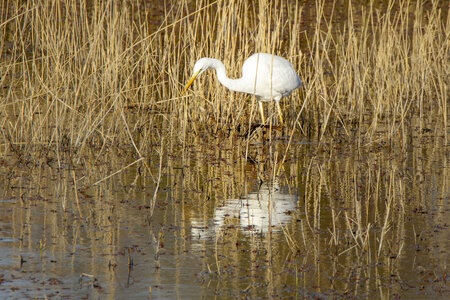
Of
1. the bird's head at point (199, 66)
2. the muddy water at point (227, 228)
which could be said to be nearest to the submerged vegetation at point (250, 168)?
the muddy water at point (227, 228)

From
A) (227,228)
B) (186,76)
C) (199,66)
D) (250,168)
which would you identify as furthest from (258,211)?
(186,76)

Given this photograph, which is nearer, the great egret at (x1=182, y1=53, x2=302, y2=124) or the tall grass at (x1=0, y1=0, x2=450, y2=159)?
the tall grass at (x1=0, y1=0, x2=450, y2=159)

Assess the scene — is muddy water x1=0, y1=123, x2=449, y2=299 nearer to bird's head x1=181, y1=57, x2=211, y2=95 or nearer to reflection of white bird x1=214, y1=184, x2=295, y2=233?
reflection of white bird x1=214, y1=184, x2=295, y2=233

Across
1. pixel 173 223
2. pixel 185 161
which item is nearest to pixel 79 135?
pixel 185 161

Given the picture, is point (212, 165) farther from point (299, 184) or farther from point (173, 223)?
point (173, 223)

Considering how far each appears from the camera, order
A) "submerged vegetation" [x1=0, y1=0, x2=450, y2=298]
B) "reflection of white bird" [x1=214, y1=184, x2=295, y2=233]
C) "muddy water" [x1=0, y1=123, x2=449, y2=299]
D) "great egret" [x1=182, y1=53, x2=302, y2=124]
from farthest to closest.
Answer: "great egret" [x1=182, y1=53, x2=302, y2=124] → "reflection of white bird" [x1=214, y1=184, x2=295, y2=233] → "submerged vegetation" [x1=0, y1=0, x2=450, y2=298] → "muddy water" [x1=0, y1=123, x2=449, y2=299]

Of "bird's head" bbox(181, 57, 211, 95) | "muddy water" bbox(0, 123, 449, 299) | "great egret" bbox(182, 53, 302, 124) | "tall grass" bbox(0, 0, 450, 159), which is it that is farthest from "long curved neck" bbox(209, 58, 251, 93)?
"muddy water" bbox(0, 123, 449, 299)

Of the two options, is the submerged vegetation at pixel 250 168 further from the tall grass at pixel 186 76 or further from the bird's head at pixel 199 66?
the bird's head at pixel 199 66

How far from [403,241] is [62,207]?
82.2 inches

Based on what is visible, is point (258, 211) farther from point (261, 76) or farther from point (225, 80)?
point (261, 76)

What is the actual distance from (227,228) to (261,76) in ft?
10.1

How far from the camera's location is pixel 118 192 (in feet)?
16.7

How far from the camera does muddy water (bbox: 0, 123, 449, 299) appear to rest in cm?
336

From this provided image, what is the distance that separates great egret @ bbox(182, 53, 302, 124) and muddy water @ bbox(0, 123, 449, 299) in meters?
0.82
